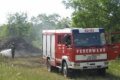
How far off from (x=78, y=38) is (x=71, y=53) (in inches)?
33.9

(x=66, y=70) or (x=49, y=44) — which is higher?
(x=49, y=44)

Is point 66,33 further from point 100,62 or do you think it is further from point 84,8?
point 84,8

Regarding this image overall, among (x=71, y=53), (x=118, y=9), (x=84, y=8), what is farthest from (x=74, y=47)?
(x=84, y=8)

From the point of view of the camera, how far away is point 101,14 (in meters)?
31.1

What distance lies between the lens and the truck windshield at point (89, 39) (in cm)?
1551

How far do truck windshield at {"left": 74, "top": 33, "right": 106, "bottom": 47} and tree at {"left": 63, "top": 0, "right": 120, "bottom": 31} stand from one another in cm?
1527

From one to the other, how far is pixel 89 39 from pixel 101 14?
1591 centimetres

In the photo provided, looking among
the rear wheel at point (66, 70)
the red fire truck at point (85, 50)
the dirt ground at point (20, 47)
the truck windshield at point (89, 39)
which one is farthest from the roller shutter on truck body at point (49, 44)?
the dirt ground at point (20, 47)

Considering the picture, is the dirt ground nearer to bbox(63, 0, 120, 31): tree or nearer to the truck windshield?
bbox(63, 0, 120, 31): tree

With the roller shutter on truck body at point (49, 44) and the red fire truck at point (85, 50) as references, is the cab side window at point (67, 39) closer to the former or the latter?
the red fire truck at point (85, 50)

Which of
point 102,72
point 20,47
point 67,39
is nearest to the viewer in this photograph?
point 67,39

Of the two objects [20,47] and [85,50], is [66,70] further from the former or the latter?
[20,47]

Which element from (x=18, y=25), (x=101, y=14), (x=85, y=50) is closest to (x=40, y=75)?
(x=85, y=50)

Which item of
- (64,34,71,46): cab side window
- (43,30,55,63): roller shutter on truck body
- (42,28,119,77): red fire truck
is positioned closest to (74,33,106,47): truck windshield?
(42,28,119,77): red fire truck
